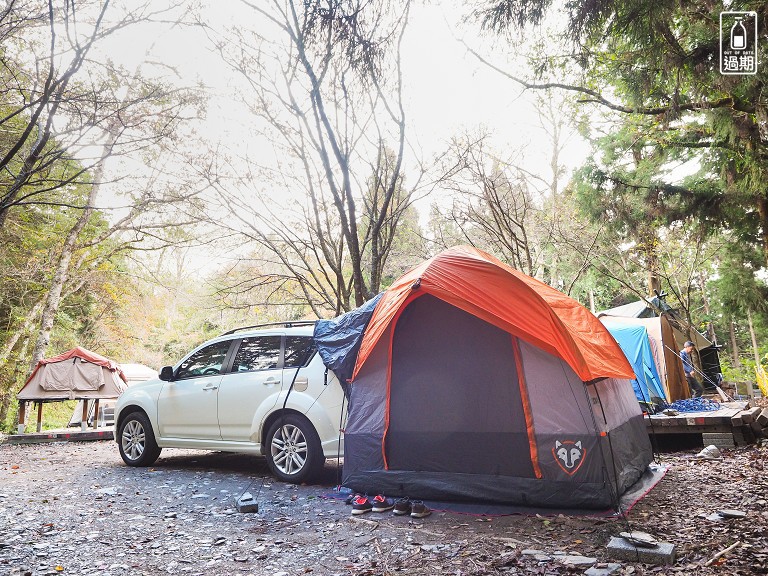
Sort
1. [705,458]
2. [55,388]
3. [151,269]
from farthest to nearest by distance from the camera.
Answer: [151,269] → [55,388] → [705,458]

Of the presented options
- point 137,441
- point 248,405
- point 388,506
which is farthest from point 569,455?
point 137,441

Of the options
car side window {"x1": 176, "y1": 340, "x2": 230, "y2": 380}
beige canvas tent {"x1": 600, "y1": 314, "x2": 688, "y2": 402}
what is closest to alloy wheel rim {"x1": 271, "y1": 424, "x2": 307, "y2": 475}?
car side window {"x1": 176, "y1": 340, "x2": 230, "y2": 380}

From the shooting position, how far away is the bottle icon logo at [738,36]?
5.42m

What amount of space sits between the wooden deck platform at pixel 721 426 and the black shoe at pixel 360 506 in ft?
15.8

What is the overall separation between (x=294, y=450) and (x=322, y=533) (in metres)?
1.86

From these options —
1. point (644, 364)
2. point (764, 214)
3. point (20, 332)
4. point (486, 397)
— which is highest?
point (764, 214)

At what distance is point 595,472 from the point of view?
4.49 m

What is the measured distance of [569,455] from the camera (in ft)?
15.1

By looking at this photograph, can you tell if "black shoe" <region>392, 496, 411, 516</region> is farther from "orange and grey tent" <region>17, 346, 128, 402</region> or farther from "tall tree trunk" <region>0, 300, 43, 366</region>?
"tall tree trunk" <region>0, 300, 43, 366</region>

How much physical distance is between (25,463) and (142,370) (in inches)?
344

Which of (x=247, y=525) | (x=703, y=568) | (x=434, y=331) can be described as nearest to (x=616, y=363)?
(x=434, y=331)

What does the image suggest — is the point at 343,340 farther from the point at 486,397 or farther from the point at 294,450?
the point at 486,397

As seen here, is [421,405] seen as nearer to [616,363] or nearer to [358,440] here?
[358,440]
